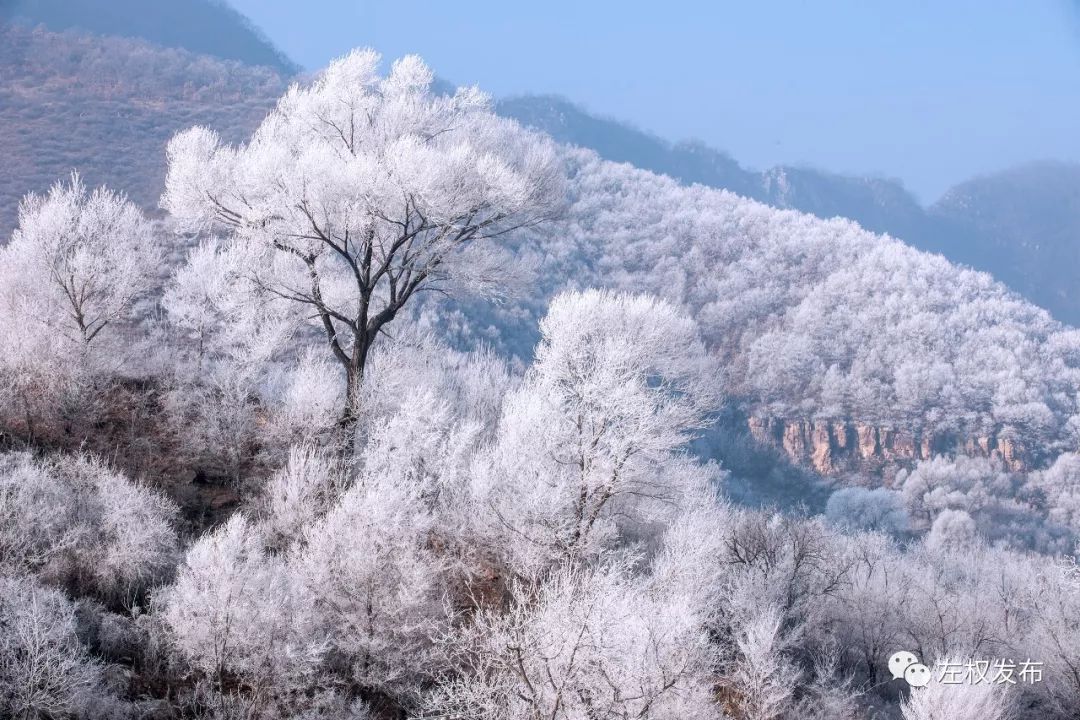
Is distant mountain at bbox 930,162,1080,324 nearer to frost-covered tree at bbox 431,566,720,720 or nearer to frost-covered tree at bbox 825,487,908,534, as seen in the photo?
frost-covered tree at bbox 825,487,908,534

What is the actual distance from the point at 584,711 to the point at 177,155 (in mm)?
10712

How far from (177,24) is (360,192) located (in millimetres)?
152086

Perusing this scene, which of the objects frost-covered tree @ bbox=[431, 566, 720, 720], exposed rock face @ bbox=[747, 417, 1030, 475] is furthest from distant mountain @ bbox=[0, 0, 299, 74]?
frost-covered tree @ bbox=[431, 566, 720, 720]

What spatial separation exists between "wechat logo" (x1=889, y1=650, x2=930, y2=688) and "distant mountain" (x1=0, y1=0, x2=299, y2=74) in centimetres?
12518

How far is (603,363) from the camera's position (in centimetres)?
1264

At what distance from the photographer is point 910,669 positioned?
16.3 metres

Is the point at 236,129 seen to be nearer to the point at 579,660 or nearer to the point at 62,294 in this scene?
the point at 62,294

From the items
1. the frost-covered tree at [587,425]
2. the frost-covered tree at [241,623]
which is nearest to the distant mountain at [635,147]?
the frost-covered tree at [587,425]

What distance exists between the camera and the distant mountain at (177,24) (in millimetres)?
122000

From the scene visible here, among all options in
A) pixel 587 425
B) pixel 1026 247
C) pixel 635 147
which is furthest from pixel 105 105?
pixel 1026 247

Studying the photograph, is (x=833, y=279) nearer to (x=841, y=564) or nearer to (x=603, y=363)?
(x=841, y=564)

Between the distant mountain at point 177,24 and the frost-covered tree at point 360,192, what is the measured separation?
11952 centimetres

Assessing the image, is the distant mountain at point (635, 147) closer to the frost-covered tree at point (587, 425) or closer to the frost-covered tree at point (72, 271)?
the frost-covered tree at point (72, 271)

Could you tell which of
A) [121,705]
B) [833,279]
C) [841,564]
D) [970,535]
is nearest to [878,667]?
[841,564]
